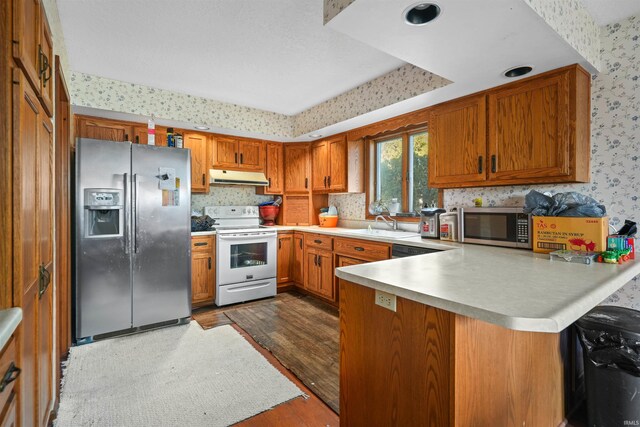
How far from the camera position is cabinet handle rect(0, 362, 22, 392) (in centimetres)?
83

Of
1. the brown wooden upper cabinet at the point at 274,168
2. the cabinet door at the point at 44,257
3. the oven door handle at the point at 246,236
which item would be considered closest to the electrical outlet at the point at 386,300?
the cabinet door at the point at 44,257

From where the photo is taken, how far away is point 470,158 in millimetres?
2598

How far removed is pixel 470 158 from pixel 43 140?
285cm

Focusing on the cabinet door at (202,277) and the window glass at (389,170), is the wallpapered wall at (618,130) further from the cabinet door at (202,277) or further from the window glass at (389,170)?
the cabinet door at (202,277)

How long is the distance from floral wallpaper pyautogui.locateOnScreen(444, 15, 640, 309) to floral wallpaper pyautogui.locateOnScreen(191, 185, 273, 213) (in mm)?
3811

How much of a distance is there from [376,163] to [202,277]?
2664 mm

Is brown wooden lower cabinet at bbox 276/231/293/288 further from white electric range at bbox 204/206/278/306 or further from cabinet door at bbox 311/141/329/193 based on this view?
cabinet door at bbox 311/141/329/193

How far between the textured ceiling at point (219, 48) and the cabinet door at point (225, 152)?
2.23 feet

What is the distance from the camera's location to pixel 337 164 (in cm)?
413

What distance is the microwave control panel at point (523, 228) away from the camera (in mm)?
2200

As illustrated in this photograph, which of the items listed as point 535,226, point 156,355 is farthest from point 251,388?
point 535,226

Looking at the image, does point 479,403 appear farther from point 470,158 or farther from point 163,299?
point 163,299

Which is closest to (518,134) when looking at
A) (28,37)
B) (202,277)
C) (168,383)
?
(28,37)

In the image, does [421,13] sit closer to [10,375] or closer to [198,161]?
[10,375]
